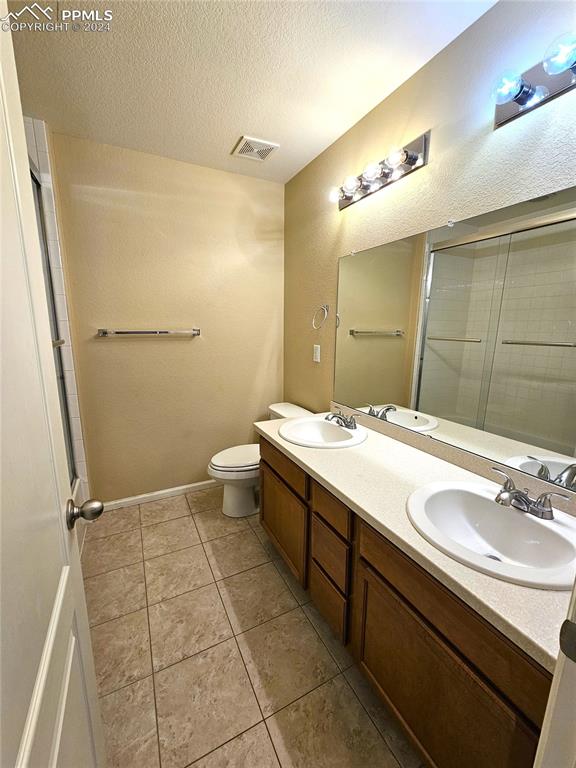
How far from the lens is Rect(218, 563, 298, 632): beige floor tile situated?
1.51m

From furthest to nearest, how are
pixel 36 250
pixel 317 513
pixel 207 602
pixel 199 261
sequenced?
pixel 199 261
pixel 207 602
pixel 317 513
pixel 36 250

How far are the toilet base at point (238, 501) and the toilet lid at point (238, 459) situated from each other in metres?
0.18

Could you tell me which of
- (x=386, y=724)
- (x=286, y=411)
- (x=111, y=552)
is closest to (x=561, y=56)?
(x=286, y=411)

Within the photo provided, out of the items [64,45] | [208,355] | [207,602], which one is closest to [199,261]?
[208,355]

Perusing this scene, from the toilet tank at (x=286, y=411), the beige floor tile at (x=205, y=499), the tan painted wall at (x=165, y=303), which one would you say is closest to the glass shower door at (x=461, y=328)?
the toilet tank at (x=286, y=411)

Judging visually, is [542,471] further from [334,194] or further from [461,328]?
[334,194]

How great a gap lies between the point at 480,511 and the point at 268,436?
0.98 m

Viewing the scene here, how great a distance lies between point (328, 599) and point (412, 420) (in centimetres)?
87

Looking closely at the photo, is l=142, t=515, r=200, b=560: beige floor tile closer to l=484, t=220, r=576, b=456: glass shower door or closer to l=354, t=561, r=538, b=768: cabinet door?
l=354, t=561, r=538, b=768: cabinet door

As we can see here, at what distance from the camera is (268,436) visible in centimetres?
168

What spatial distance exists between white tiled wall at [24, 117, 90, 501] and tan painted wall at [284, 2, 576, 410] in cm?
158

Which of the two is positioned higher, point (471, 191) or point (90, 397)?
point (471, 191)

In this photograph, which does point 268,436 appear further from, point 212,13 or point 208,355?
point 212,13

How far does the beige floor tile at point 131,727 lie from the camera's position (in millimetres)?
1026
